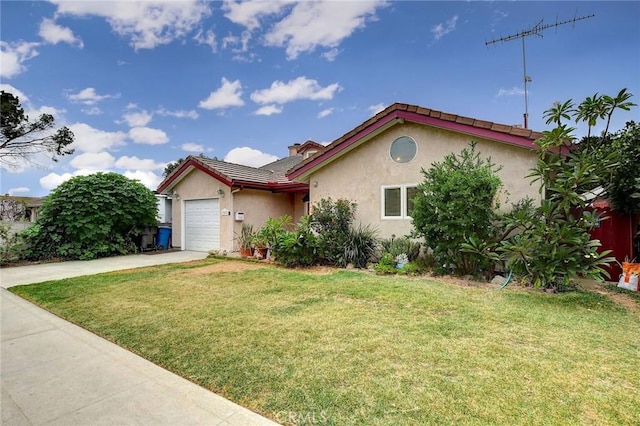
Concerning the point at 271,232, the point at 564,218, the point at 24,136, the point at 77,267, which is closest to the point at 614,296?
the point at 564,218

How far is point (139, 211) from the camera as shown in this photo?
13.3 metres

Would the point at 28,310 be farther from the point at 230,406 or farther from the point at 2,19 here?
the point at 2,19

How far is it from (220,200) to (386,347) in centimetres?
1120

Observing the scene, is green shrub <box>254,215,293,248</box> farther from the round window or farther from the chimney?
the chimney

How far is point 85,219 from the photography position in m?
11.9

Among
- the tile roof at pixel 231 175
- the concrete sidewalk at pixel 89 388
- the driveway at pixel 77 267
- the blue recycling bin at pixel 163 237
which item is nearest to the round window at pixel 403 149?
the tile roof at pixel 231 175

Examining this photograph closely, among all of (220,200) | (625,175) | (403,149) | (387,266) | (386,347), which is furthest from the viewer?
Result: (220,200)

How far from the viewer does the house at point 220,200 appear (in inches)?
519

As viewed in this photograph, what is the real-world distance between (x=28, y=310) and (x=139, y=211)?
8.29 metres

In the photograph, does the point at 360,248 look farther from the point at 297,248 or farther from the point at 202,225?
the point at 202,225

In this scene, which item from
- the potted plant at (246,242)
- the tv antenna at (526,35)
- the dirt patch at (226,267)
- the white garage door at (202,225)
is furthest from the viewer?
the white garage door at (202,225)

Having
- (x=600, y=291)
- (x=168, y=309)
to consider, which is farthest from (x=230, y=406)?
(x=600, y=291)

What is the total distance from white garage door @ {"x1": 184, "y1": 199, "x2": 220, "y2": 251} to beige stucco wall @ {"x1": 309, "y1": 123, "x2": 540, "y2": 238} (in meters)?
4.95

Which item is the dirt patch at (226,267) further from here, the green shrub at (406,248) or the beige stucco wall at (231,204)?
the green shrub at (406,248)
